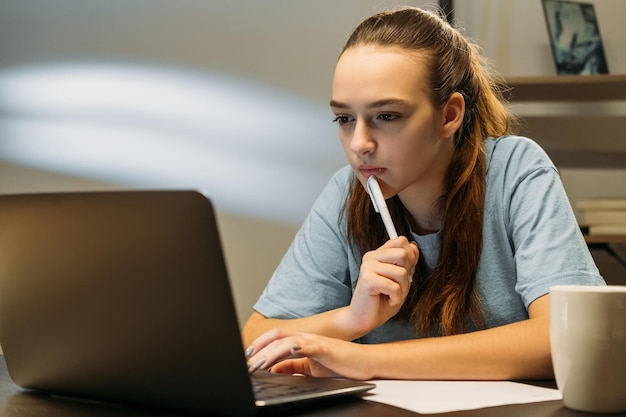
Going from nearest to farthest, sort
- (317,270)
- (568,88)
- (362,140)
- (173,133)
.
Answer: (362,140) → (317,270) → (568,88) → (173,133)

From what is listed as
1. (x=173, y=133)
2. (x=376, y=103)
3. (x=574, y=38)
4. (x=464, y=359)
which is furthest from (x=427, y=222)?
(x=173, y=133)

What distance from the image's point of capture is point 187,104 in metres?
2.58

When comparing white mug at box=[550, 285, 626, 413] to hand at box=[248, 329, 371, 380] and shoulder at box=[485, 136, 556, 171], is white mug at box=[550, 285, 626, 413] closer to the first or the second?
hand at box=[248, 329, 371, 380]

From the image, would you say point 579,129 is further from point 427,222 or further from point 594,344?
point 594,344

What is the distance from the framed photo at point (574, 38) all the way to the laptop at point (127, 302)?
1696 mm

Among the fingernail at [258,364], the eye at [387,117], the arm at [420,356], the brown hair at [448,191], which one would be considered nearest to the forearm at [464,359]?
the arm at [420,356]

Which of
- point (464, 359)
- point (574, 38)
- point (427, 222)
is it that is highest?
point (574, 38)

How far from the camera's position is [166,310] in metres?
0.72

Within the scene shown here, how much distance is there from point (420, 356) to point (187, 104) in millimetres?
1699

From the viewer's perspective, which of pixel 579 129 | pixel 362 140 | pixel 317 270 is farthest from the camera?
pixel 579 129

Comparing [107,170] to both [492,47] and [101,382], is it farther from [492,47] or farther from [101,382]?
[101,382]

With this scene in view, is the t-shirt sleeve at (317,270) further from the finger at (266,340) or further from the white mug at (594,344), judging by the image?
the white mug at (594,344)

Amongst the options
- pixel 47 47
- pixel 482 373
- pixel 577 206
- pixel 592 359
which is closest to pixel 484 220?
pixel 482 373

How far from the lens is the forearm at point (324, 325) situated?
124cm
